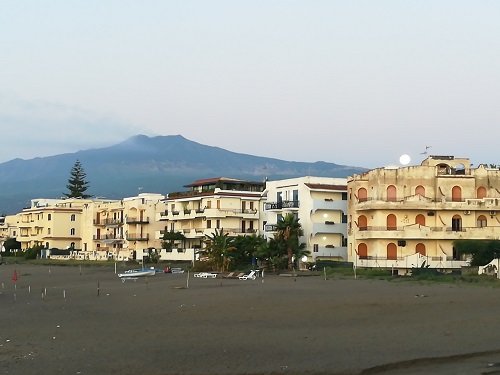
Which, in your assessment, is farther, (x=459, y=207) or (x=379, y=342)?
(x=459, y=207)

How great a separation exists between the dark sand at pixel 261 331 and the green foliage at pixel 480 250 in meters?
14.7

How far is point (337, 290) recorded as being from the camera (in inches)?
1652

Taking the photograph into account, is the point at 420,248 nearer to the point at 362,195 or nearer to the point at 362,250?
the point at 362,250

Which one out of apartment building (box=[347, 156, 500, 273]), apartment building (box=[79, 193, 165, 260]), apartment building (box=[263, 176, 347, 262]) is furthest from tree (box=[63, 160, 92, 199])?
apartment building (box=[347, 156, 500, 273])

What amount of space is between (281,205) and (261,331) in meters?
48.8

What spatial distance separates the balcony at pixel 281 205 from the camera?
2899 inches

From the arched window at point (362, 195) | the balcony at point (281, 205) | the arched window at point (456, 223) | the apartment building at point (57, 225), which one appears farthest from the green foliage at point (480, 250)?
the apartment building at point (57, 225)

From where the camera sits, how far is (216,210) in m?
83.7

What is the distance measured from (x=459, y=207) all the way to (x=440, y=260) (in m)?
5.29

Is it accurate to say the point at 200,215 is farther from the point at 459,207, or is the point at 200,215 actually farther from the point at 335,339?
the point at 335,339

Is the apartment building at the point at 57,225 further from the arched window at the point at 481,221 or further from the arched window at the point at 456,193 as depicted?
the arched window at the point at 481,221

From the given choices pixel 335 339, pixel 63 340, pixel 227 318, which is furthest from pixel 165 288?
pixel 335 339

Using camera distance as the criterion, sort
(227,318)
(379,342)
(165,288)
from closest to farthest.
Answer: (379,342) → (227,318) → (165,288)

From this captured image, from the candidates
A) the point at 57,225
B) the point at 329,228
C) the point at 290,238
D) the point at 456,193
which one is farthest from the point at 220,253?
the point at 57,225
